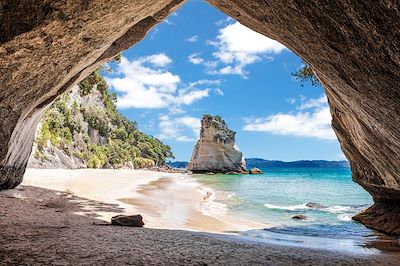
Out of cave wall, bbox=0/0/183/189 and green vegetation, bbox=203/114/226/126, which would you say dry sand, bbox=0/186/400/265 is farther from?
green vegetation, bbox=203/114/226/126

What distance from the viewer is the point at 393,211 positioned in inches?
492

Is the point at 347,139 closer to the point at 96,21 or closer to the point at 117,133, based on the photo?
the point at 96,21

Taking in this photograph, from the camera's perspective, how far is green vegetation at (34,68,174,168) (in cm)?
4165

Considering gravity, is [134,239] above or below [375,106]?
below

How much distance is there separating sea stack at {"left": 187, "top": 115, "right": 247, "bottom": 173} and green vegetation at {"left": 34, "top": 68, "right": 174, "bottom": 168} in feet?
53.3

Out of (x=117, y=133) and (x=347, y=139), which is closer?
(x=347, y=139)

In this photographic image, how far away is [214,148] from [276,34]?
78.5 m

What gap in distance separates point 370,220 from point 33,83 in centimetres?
1383

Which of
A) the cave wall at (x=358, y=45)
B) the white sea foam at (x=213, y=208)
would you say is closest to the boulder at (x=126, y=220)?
the cave wall at (x=358, y=45)

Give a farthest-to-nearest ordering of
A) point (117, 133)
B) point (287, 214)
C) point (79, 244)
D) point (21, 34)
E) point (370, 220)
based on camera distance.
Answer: point (117, 133), point (287, 214), point (370, 220), point (79, 244), point (21, 34)

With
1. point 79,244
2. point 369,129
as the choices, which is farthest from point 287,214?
point 79,244

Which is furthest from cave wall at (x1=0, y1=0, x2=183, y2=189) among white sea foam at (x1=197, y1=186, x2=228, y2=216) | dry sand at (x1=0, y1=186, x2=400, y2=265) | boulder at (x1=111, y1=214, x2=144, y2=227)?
white sea foam at (x1=197, y1=186, x2=228, y2=216)

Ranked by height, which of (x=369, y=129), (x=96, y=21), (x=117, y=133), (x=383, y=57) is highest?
(x=117, y=133)

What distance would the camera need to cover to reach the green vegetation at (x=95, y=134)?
137 ft
